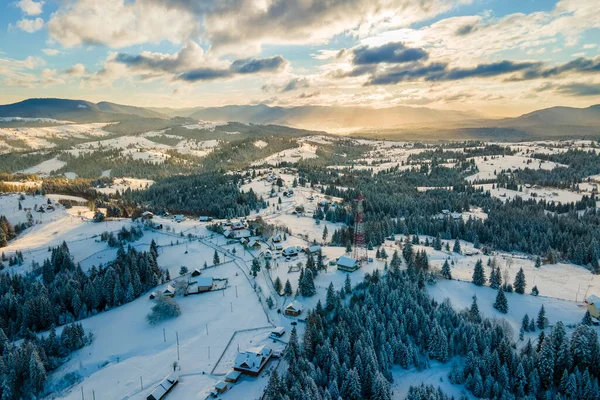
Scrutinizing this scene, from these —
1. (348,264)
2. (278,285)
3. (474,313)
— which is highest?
(348,264)

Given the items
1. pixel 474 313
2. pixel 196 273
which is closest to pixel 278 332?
pixel 196 273

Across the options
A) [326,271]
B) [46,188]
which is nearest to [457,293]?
[326,271]

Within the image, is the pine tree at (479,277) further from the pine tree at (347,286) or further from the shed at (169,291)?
the shed at (169,291)

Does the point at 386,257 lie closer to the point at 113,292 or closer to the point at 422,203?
the point at 113,292

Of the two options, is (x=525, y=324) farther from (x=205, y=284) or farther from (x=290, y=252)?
(x=205, y=284)

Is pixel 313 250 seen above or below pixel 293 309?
above

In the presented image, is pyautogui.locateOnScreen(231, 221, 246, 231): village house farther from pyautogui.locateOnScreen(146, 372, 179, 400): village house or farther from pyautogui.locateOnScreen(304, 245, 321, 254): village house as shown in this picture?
pyautogui.locateOnScreen(146, 372, 179, 400): village house

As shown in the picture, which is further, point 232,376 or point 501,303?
point 501,303
